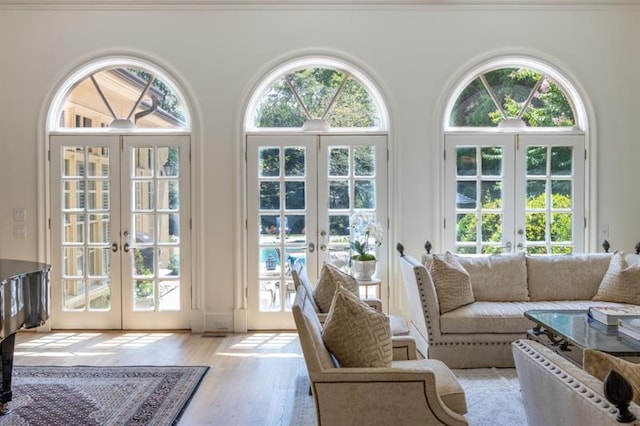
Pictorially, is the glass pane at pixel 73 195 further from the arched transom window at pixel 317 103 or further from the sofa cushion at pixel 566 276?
the sofa cushion at pixel 566 276

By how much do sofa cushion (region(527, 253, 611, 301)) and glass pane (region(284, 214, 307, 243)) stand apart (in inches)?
86.7

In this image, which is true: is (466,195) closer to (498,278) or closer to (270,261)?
(498,278)

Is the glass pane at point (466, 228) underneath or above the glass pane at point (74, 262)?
above

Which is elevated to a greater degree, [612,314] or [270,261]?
[270,261]

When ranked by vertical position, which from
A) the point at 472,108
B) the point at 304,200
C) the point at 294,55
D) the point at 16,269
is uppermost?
the point at 294,55

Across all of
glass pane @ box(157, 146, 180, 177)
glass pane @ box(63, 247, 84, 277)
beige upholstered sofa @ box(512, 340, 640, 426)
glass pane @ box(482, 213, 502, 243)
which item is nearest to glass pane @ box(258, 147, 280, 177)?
glass pane @ box(157, 146, 180, 177)

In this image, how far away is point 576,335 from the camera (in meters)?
3.01

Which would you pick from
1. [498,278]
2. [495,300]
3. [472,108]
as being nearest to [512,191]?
[472,108]

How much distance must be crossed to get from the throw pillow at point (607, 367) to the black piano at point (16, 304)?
2.89m

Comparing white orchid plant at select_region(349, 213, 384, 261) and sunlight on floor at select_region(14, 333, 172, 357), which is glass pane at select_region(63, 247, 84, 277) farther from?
white orchid plant at select_region(349, 213, 384, 261)

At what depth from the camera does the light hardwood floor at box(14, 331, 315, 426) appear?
3.15m

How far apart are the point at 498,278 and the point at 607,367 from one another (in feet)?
9.34

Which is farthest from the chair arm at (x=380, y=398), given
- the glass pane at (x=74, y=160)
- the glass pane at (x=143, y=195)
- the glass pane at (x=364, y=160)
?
the glass pane at (x=74, y=160)

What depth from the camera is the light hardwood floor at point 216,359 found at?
3148mm
